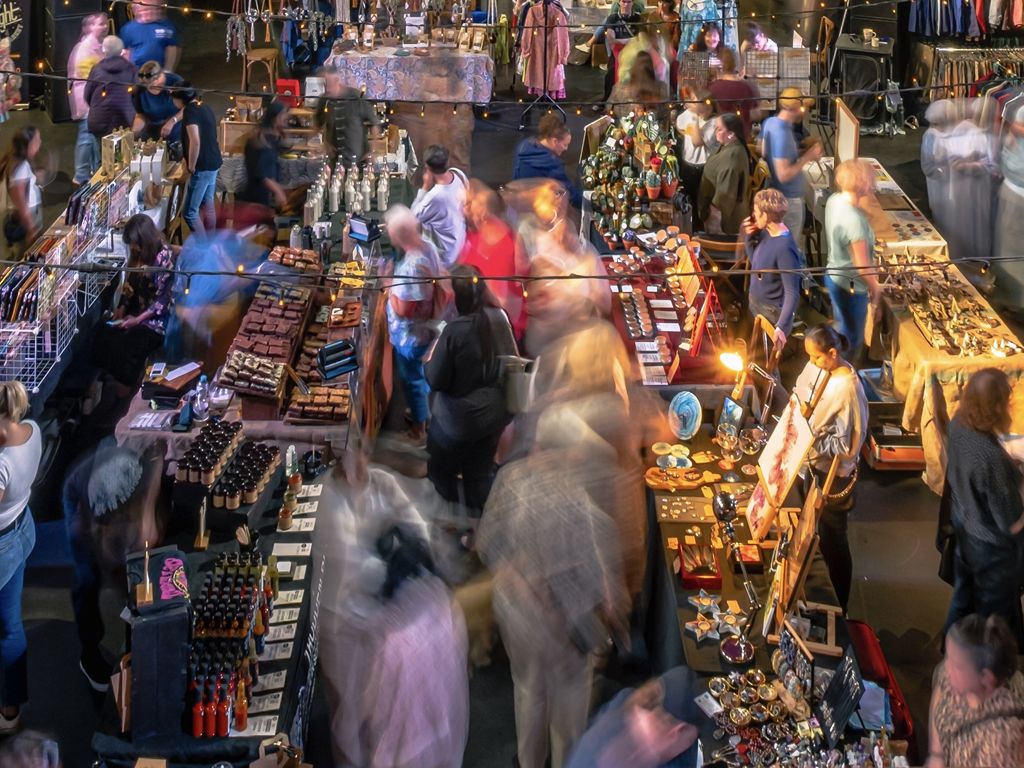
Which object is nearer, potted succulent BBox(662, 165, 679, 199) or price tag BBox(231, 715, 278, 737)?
price tag BBox(231, 715, 278, 737)

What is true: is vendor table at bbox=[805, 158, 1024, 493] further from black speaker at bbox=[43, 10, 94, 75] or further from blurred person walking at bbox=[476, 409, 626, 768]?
black speaker at bbox=[43, 10, 94, 75]

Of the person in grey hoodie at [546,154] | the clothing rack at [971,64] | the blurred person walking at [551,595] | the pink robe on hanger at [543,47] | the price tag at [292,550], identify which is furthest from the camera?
the pink robe on hanger at [543,47]

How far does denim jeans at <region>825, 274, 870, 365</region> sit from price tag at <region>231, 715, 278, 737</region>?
4.00 m

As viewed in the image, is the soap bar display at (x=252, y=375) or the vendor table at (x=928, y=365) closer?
the soap bar display at (x=252, y=375)

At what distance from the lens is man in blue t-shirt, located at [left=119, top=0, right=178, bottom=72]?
33.1 ft

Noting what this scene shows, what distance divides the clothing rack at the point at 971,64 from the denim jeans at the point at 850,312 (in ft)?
11.6

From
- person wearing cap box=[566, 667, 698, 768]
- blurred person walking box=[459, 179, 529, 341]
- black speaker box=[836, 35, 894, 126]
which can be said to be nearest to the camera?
person wearing cap box=[566, 667, 698, 768]

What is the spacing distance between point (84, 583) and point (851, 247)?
4.22 metres

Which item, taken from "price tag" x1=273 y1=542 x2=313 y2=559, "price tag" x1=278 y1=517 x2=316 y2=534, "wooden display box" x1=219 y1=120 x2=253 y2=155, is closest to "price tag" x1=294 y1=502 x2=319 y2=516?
"price tag" x1=278 y1=517 x2=316 y2=534

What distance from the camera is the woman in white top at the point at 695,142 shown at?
897 centimetres

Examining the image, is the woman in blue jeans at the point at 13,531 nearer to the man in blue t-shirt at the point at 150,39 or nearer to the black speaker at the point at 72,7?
the man in blue t-shirt at the point at 150,39

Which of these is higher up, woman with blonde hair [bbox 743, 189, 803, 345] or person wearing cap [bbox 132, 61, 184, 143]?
person wearing cap [bbox 132, 61, 184, 143]

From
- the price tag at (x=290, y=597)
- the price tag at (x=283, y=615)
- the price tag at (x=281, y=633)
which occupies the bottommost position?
the price tag at (x=281, y=633)

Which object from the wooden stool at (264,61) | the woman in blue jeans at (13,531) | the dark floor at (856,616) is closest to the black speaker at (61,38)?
the wooden stool at (264,61)
